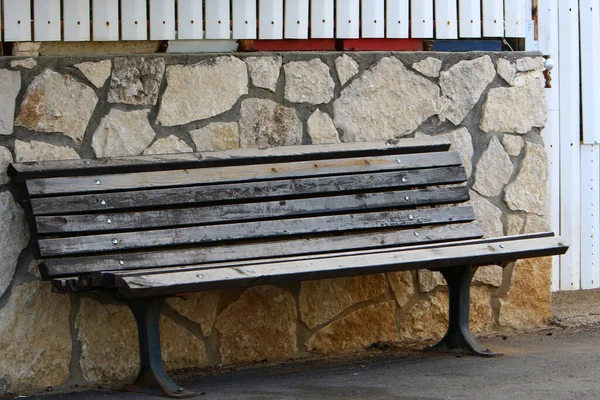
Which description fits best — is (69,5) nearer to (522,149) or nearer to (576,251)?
(522,149)

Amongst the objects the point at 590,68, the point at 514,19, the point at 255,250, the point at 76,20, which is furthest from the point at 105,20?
the point at 590,68

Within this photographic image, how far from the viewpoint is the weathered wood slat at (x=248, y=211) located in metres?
4.83

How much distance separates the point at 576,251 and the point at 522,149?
3.84ft

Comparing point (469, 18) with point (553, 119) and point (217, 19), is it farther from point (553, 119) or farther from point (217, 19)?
point (217, 19)

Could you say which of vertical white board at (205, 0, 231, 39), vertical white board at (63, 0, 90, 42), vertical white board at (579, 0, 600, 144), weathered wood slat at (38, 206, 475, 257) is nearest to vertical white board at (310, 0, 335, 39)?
vertical white board at (205, 0, 231, 39)

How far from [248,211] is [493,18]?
191 cm

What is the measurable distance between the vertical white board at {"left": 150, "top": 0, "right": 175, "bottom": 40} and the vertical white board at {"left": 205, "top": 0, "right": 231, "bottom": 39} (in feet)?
0.60

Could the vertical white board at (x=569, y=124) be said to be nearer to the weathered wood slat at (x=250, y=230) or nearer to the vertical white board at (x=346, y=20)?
the weathered wood slat at (x=250, y=230)

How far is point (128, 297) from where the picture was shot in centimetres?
438

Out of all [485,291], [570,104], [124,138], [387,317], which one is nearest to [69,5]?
[124,138]

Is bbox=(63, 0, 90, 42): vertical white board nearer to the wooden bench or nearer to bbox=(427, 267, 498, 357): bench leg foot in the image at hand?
the wooden bench

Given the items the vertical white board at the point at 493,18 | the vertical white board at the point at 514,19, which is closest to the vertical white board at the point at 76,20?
the vertical white board at the point at 493,18

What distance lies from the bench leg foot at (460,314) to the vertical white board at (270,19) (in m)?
1.46

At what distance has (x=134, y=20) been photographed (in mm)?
5344
